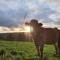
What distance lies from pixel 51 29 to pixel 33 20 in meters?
1.46

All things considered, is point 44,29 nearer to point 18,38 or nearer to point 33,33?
point 33,33

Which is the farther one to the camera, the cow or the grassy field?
the cow

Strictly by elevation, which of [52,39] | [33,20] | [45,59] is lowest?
[45,59]

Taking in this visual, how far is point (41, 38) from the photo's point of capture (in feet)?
50.2

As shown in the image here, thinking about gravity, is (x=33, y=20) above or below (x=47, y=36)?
above

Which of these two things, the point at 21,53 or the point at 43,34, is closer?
the point at 21,53

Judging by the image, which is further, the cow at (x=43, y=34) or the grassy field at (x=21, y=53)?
the cow at (x=43, y=34)

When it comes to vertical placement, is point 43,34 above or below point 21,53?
above

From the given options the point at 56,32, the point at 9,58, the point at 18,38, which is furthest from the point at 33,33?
the point at 18,38

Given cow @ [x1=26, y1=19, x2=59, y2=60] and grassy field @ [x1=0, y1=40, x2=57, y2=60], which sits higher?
cow @ [x1=26, y1=19, x2=59, y2=60]

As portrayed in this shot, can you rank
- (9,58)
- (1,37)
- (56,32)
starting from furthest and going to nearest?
(1,37), (56,32), (9,58)

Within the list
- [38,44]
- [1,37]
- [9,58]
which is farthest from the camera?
[1,37]

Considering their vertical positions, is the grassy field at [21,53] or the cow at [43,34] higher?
the cow at [43,34]

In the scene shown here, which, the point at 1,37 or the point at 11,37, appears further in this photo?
the point at 1,37
